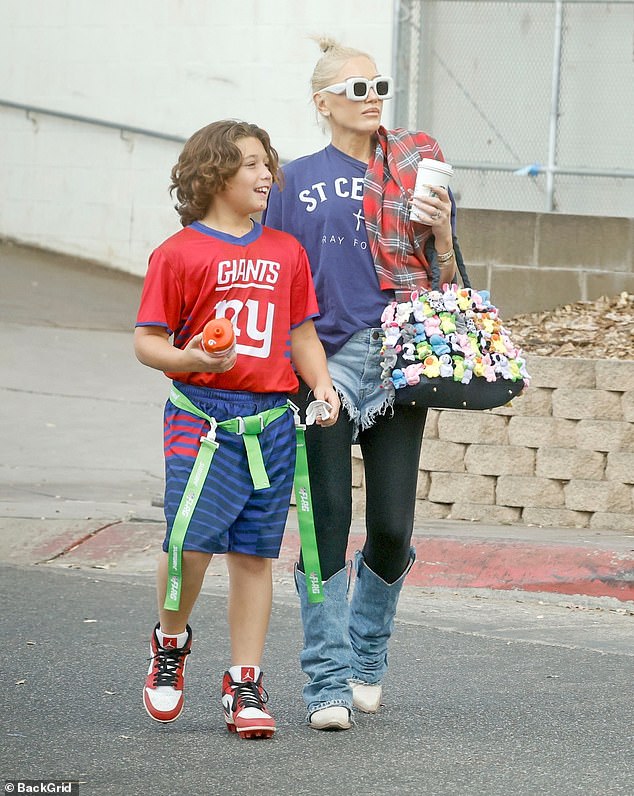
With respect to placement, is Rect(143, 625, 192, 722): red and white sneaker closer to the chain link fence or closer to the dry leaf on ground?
the dry leaf on ground

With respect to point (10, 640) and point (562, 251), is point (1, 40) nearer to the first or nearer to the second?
point (562, 251)

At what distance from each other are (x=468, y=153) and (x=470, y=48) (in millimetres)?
984

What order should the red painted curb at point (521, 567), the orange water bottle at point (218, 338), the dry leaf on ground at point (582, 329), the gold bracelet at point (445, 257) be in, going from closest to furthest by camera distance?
the orange water bottle at point (218, 338) → the gold bracelet at point (445, 257) → the red painted curb at point (521, 567) → the dry leaf on ground at point (582, 329)

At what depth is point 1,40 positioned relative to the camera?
15641mm

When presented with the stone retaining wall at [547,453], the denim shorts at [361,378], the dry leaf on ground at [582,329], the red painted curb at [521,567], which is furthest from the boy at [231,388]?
the dry leaf on ground at [582,329]

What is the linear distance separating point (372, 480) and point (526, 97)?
8.57 m

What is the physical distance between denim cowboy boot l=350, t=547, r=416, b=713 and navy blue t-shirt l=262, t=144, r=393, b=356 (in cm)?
72

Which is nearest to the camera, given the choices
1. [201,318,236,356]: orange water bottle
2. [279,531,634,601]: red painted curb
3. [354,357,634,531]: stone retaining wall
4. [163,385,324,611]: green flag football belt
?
[201,318,236,356]: orange water bottle

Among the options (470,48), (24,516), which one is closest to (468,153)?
(470,48)

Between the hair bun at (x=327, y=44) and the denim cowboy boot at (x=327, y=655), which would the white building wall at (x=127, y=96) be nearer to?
the hair bun at (x=327, y=44)

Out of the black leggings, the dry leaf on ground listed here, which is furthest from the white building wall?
the black leggings

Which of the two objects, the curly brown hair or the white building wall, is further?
the white building wall

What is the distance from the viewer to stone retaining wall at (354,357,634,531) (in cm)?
734

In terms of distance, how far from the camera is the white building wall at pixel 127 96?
14.4 metres
